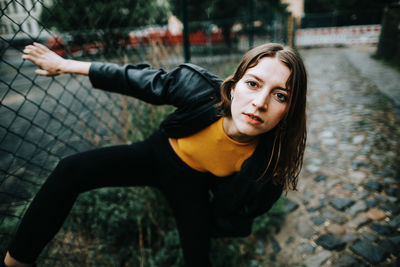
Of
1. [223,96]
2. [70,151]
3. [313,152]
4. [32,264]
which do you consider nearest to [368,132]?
[313,152]

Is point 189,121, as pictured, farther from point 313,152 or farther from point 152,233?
point 313,152

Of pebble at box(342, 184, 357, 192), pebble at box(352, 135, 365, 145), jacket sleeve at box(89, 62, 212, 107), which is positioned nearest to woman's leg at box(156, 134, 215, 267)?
jacket sleeve at box(89, 62, 212, 107)

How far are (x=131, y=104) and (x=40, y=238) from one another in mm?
1445

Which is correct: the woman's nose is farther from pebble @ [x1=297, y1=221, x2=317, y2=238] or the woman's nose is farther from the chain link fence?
pebble @ [x1=297, y1=221, x2=317, y2=238]

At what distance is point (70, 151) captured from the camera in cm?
212

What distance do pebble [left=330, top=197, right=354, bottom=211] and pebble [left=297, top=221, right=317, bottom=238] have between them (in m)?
0.39

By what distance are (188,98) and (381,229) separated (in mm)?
2082

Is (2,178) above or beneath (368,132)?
above

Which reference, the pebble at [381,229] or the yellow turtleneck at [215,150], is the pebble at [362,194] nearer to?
the pebble at [381,229]

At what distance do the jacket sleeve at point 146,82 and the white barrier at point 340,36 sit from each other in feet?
48.9

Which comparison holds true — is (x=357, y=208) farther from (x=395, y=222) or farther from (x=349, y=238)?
(x=349, y=238)

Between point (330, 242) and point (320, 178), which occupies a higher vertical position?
point (320, 178)

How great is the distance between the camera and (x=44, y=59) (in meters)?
1.36

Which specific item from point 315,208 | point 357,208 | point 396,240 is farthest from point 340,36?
point 396,240
